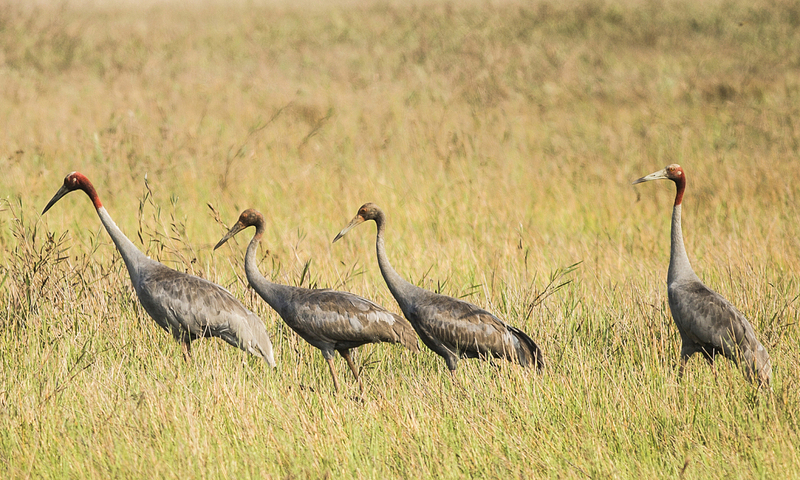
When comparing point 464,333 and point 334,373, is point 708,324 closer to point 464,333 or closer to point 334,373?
point 464,333

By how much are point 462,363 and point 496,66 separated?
38.5 ft

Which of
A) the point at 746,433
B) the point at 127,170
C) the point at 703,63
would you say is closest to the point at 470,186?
the point at 127,170

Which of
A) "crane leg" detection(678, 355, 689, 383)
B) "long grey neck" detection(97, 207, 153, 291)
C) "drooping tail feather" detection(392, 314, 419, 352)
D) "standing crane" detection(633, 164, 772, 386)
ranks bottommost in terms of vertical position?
"crane leg" detection(678, 355, 689, 383)

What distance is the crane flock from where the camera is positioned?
4.81m

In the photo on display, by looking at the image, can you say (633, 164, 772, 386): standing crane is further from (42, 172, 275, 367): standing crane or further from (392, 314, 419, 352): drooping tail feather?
(42, 172, 275, 367): standing crane

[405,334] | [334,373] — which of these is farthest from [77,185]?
[405,334]

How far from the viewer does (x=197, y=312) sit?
515 centimetres

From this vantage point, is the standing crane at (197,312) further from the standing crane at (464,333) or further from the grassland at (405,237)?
the standing crane at (464,333)

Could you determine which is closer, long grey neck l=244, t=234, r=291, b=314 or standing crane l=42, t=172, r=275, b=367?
standing crane l=42, t=172, r=275, b=367

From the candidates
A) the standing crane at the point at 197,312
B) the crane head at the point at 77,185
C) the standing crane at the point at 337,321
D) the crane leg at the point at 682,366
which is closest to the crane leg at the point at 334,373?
the standing crane at the point at 337,321

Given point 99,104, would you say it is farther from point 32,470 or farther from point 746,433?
point 746,433

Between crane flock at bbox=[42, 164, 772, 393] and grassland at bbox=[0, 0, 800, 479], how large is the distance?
177 mm

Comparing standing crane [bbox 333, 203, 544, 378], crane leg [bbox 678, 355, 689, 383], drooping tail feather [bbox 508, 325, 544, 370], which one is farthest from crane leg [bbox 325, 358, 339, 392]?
crane leg [bbox 678, 355, 689, 383]

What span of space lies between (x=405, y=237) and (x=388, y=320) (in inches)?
107
